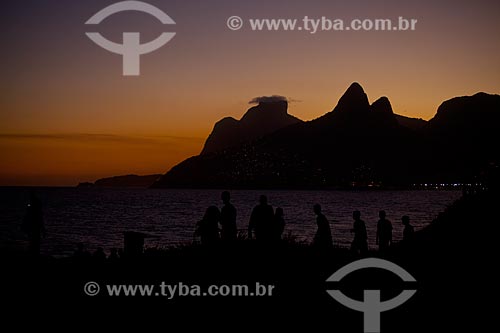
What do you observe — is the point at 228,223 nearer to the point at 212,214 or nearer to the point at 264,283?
the point at 212,214

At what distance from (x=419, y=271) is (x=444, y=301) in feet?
9.44

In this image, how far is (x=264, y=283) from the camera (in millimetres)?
11797

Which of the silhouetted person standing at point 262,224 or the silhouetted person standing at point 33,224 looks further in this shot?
the silhouetted person standing at point 33,224

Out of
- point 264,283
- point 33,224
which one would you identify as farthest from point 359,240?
point 33,224

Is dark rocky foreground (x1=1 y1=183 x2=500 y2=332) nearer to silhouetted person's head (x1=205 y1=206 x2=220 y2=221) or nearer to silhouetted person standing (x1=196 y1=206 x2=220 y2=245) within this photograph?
silhouetted person standing (x1=196 y1=206 x2=220 y2=245)

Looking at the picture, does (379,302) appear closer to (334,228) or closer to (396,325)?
(396,325)

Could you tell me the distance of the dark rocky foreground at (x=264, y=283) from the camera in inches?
373

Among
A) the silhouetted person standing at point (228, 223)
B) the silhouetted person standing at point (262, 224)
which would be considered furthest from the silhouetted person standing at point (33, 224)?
the silhouetted person standing at point (262, 224)

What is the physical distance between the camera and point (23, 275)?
41.9 feet

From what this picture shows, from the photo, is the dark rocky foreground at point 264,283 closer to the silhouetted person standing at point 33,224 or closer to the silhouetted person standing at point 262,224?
→ the silhouetted person standing at point 262,224

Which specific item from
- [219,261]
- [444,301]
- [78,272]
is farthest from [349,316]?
[78,272]

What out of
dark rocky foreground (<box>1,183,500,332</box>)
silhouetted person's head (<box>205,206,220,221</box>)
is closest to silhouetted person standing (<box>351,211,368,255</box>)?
dark rocky foreground (<box>1,183,500,332</box>)

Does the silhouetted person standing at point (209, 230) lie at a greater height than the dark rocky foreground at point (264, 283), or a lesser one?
greater

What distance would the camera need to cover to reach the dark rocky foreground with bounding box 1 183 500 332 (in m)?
9.47
